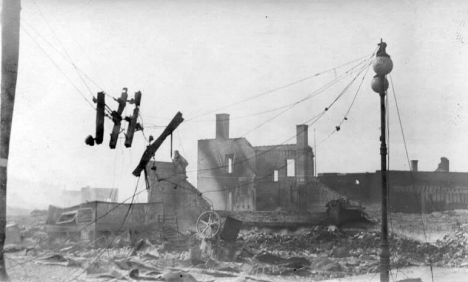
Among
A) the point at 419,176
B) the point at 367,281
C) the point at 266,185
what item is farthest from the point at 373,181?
the point at 367,281

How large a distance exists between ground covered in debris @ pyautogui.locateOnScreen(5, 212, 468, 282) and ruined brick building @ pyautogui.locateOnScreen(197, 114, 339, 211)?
10581mm

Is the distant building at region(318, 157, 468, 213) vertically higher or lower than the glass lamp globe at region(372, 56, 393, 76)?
lower

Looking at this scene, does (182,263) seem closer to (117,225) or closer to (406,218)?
(117,225)

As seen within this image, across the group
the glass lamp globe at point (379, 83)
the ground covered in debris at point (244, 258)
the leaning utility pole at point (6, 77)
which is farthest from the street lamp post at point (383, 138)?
the leaning utility pole at point (6, 77)

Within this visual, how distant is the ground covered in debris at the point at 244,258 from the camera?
15289 millimetres

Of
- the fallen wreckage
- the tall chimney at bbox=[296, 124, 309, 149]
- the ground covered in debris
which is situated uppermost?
the tall chimney at bbox=[296, 124, 309, 149]

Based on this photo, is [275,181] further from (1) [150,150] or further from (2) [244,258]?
(1) [150,150]

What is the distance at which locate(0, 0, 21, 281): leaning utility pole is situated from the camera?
35.3ft

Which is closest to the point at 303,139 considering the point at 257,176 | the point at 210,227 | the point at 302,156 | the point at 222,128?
the point at 302,156

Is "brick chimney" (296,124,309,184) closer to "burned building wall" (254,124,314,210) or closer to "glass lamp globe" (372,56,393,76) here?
"burned building wall" (254,124,314,210)

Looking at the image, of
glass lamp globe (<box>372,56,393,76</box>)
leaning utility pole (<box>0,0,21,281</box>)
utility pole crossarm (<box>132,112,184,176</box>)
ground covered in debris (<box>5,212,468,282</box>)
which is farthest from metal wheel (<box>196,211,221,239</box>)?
glass lamp globe (<box>372,56,393,76</box>)

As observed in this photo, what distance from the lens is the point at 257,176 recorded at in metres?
42.0

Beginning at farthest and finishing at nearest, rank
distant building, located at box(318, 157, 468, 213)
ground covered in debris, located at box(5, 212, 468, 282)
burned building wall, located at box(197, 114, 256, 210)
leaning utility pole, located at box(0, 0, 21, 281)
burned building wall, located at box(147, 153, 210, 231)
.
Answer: burned building wall, located at box(197, 114, 256, 210), distant building, located at box(318, 157, 468, 213), burned building wall, located at box(147, 153, 210, 231), ground covered in debris, located at box(5, 212, 468, 282), leaning utility pole, located at box(0, 0, 21, 281)

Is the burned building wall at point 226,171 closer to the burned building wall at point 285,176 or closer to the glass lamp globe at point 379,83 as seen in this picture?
the burned building wall at point 285,176
